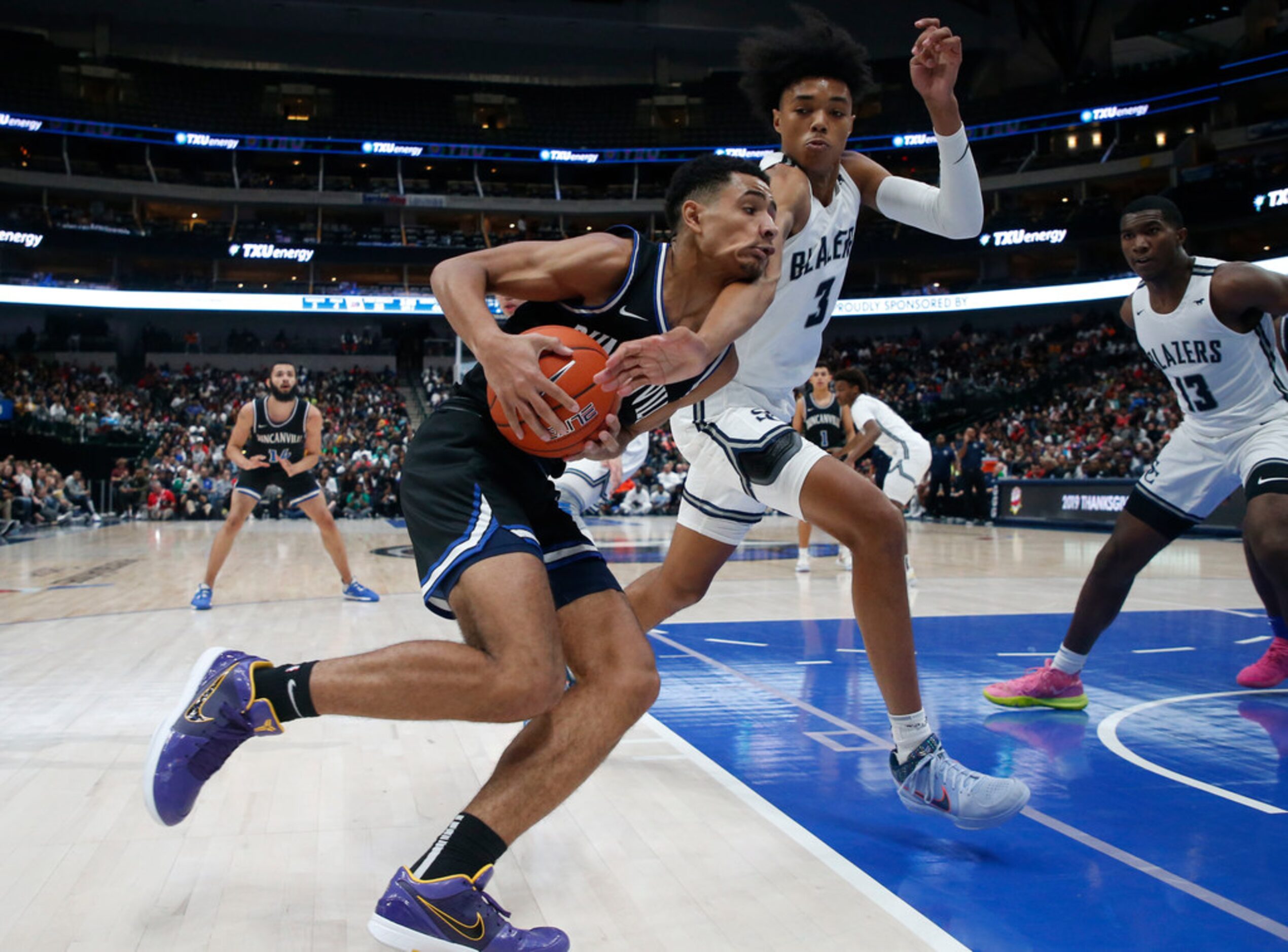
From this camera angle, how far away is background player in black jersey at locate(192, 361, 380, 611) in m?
7.34

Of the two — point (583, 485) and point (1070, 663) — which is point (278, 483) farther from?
point (1070, 663)

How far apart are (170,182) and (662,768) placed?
120ft

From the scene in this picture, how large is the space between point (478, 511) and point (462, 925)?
0.87 meters

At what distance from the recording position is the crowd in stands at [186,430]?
2089cm

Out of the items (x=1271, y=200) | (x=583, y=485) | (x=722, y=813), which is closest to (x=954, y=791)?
(x=722, y=813)

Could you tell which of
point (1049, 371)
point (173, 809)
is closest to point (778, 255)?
point (173, 809)

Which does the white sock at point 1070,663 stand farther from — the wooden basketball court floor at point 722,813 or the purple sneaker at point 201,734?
the purple sneaker at point 201,734

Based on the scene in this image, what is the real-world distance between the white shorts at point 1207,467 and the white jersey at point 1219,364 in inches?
2.1

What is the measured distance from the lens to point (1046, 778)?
3.19 metres

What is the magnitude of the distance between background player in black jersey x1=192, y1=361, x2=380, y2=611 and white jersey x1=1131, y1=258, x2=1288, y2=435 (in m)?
5.48

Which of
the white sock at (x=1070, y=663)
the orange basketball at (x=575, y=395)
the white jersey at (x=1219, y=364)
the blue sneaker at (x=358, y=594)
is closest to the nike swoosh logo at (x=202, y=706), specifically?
the orange basketball at (x=575, y=395)

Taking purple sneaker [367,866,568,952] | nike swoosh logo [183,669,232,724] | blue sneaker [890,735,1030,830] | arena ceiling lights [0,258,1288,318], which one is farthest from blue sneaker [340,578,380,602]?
arena ceiling lights [0,258,1288,318]

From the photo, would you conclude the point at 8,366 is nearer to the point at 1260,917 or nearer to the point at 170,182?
the point at 170,182

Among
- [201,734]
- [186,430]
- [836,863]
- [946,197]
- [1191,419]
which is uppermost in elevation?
[946,197]
